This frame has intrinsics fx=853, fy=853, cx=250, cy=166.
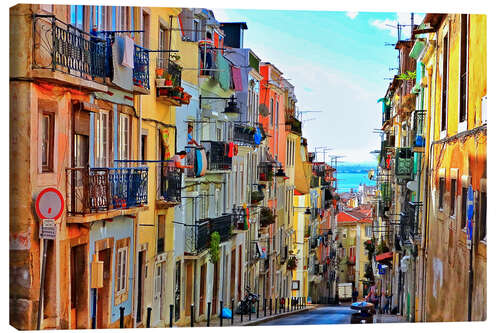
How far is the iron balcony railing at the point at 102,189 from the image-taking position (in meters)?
9.91

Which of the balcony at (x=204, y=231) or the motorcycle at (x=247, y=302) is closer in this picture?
the balcony at (x=204, y=231)

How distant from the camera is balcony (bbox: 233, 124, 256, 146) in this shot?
16484 millimetres

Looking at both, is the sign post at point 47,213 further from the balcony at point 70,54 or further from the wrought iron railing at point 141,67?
the wrought iron railing at point 141,67

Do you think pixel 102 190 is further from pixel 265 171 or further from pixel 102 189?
pixel 265 171

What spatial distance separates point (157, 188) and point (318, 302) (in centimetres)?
1406

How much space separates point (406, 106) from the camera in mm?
19984

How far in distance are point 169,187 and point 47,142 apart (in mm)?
3703

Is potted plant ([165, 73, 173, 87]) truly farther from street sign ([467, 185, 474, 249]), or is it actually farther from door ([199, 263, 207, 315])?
street sign ([467, 185, 474, 249])

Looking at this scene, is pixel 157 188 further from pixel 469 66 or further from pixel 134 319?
pixel 469 66

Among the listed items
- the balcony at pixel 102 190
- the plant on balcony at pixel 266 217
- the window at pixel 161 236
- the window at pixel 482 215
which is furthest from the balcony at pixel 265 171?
the window at pixel 482 215

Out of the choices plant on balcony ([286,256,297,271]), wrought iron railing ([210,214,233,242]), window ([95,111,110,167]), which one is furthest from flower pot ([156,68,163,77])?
plant on balcony ([286,256,297,271])

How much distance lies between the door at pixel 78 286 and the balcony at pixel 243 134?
6.48 meters

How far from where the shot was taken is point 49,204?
29.9 ft

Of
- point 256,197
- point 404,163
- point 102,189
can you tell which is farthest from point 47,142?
point 404,163
